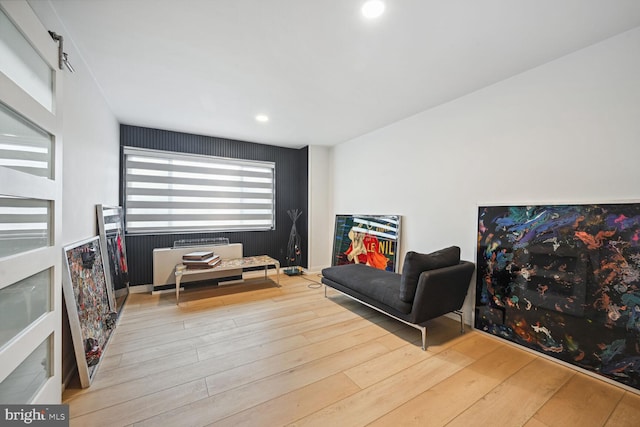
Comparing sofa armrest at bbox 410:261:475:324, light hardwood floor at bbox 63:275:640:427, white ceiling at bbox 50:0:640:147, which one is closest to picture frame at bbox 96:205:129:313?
light hardwood floor at bbox 63:275:640:427

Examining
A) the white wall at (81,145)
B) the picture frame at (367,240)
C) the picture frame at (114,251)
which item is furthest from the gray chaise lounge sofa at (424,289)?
the picture frame at (114,251)

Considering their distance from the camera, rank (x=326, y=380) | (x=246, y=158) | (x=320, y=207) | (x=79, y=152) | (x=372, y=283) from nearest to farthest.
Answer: (x=326, y=380), (x=79, y=152), (x=372, y=283), (x=246, y=158), (x=320, y=207)

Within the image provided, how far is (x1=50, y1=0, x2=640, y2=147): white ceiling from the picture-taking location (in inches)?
61.9

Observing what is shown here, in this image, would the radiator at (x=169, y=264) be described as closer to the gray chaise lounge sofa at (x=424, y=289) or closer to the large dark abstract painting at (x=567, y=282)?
the gray chaise lounge sofa at (x=424, y=289)

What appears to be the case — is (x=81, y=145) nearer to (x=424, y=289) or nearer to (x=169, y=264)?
(x=169, y=264)

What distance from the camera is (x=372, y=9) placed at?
1.56 meters

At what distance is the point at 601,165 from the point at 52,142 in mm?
3760

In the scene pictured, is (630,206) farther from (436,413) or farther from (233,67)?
(233,67)

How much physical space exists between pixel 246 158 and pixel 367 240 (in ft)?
8.76

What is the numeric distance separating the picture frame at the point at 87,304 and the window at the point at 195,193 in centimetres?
144

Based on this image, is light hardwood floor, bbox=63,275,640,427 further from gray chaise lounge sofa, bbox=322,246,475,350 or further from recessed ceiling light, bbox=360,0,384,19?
recessed ceiling light, bbox=360,0,384,19

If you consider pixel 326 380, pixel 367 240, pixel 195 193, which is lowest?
pixel 326 380

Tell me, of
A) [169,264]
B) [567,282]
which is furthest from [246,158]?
[567,282]

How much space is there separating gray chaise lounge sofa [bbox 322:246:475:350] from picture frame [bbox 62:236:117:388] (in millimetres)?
2416
